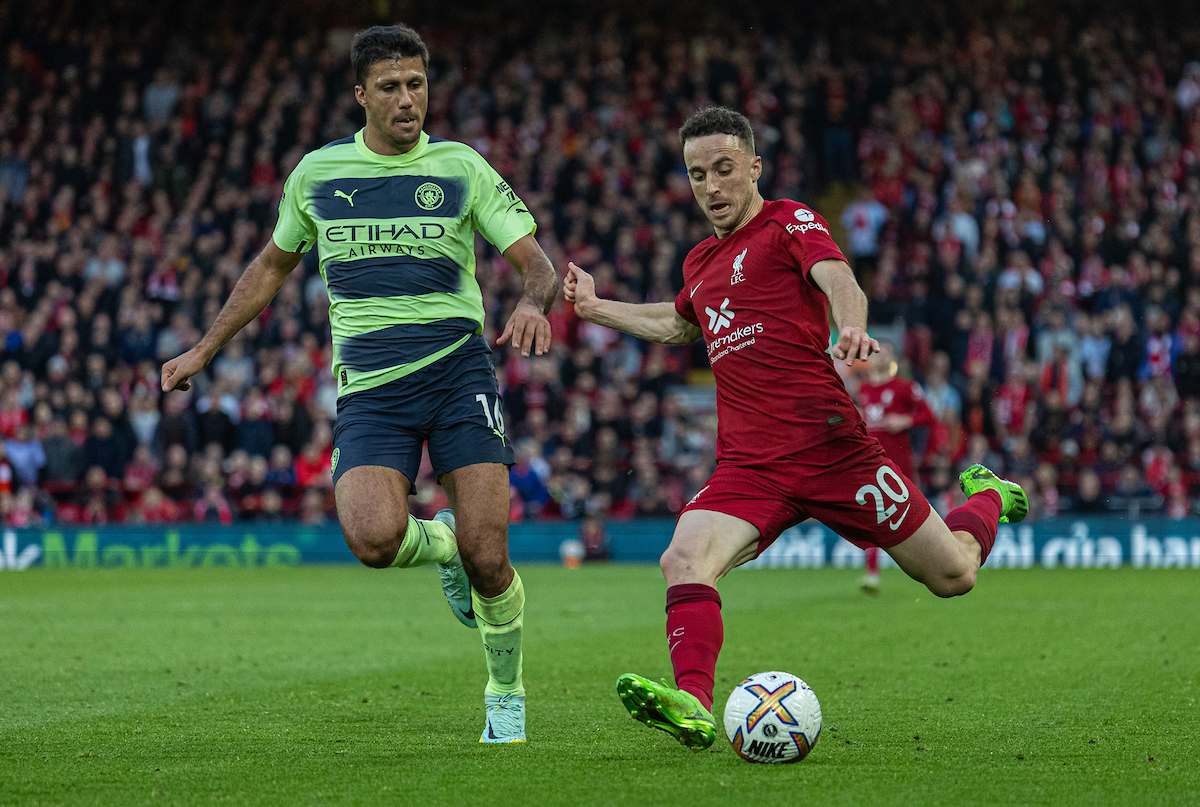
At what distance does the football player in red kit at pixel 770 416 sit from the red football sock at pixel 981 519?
19 cm

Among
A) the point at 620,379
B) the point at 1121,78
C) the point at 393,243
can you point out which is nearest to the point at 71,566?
the point at 620,379

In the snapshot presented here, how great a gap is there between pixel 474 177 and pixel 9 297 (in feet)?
55.5

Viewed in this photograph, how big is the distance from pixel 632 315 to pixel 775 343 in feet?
2.80

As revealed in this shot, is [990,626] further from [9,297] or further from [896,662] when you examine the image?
[9,297]

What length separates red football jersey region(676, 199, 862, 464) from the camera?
5.39 metres

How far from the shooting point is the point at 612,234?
20609 millimetres

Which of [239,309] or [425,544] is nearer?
[425,544]

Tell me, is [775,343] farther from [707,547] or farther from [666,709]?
[666,709]

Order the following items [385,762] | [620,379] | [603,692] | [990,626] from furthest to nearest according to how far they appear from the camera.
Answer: [620,379] < [990,626] < [603,692] < [385,762]

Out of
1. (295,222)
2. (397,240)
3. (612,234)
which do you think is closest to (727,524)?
(397,240)

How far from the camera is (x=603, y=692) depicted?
7.04 meters

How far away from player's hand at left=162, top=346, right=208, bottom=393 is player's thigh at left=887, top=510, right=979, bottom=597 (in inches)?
112

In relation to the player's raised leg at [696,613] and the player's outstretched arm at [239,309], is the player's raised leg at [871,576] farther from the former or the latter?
the player's outstretched arm at [239,309]

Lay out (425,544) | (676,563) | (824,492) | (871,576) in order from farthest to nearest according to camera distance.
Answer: (871,576), (425,544), (824,492), (676,563)
